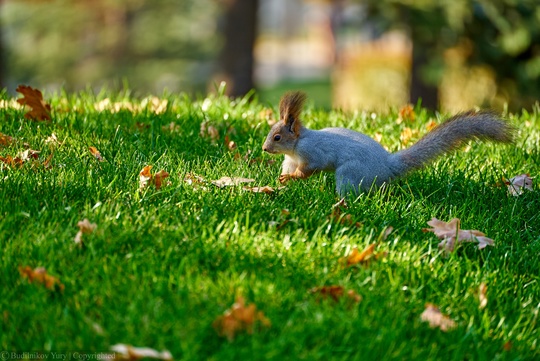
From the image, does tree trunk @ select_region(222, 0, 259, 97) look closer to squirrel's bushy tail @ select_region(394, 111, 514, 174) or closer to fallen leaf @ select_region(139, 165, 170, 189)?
squirrel's bushy tail @ select_region(394, 111, 514, 174)

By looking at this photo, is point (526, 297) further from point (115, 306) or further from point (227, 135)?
point (227, 135)

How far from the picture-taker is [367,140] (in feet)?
12.6

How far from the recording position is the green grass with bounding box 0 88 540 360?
8.24ft

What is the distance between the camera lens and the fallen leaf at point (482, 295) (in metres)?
2.92

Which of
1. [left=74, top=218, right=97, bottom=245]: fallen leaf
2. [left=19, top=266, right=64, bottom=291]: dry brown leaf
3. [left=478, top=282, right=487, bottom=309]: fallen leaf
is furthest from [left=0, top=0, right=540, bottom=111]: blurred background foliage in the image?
[left=19, top=266, right=64, bottom=291]: dry brown leaf

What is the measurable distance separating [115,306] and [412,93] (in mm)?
9628

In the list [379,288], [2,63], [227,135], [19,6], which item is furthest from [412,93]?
[19,6]

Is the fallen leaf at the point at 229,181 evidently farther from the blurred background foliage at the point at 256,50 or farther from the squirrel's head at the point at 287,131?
the blurred background foliage at the point at 256,50

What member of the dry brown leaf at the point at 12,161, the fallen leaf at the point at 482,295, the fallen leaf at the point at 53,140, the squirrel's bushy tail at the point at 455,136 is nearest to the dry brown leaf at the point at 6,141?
the fallen leaf at the point at 53,140

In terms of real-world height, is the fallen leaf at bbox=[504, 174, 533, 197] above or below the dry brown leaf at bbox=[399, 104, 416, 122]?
below

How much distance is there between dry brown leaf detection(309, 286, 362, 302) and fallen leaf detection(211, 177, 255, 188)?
93 centimetres

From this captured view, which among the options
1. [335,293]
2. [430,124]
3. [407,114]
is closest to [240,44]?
[407,114]

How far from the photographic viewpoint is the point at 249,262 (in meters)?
2.92

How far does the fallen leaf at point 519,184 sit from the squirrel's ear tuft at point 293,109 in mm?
1161
